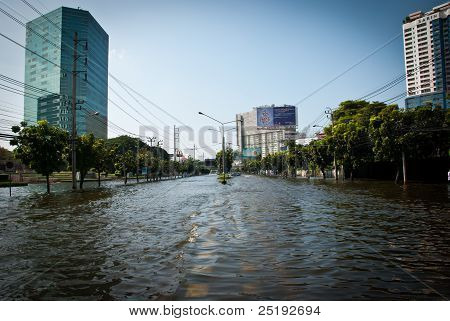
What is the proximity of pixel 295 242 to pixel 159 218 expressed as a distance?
5.67 meters

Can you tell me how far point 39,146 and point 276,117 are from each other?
61245 millimetres

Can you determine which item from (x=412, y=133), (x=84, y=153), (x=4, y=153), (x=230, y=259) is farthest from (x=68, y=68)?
(x=230, y=259)

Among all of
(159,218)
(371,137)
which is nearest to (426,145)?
(371,137)

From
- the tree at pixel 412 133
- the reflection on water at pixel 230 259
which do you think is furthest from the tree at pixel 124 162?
the reflection on water at pixel 230 259

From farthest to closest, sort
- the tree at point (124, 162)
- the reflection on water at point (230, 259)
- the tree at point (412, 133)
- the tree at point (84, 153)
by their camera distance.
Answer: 1. the tree at point (124, 162)
2. the tree at point (84, 153)
3. the tree at point (412, 133)
4. the reflection on water at point (230, 259)

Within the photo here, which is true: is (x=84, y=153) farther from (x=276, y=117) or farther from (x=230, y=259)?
(x=276, y=117)

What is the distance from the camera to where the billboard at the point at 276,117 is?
81481 millimetres

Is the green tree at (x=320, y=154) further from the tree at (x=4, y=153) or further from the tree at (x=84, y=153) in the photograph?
the tree at (x=4, y=153)

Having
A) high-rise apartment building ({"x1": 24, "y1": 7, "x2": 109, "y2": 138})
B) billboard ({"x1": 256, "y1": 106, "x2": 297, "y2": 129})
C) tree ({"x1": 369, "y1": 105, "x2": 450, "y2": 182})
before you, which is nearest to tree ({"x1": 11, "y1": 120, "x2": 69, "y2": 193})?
tree ({"x1": 369, "y1": 105, "x2": 450, "y2": 182})

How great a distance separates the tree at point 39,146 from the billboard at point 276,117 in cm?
5711

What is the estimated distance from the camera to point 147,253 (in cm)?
662

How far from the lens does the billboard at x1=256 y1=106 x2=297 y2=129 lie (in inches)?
3208
